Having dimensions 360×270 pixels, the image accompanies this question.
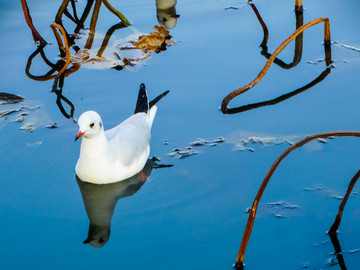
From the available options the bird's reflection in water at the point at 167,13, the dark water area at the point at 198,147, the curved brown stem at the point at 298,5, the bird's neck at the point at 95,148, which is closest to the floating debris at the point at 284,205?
the dark water area at the point at 198,147

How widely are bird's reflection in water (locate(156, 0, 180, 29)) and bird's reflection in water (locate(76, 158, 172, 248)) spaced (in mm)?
2121

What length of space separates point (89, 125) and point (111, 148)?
299 millimetres

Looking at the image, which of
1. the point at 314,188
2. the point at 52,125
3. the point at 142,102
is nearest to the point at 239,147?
the point at 314,188

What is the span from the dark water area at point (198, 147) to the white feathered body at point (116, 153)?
0.10 metres

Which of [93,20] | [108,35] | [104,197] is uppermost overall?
[93,20]

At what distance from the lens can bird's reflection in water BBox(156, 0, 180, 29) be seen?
6.13 m

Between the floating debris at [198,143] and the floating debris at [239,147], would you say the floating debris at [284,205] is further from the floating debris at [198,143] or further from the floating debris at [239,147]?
the floating debris at [198,143]

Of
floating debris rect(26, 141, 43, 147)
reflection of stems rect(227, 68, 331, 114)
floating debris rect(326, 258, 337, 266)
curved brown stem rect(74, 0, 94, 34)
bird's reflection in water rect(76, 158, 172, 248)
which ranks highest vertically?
curved brown stem rect(74, 0, 94, 34)

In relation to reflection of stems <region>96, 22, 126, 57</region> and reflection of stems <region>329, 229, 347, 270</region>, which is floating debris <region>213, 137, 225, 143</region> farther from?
reflection of stems <region>96, 22, 126, 57</region>

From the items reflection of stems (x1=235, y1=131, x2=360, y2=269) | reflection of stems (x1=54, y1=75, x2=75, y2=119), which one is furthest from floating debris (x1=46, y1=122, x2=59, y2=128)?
reflection of stems (x1=235, y1=131, x2=360, y2=269)

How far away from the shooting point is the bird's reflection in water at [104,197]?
3.76m

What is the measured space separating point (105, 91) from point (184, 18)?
153 centimetres

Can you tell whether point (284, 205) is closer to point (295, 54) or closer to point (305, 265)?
point (305, 265)

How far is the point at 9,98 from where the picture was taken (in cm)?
505
